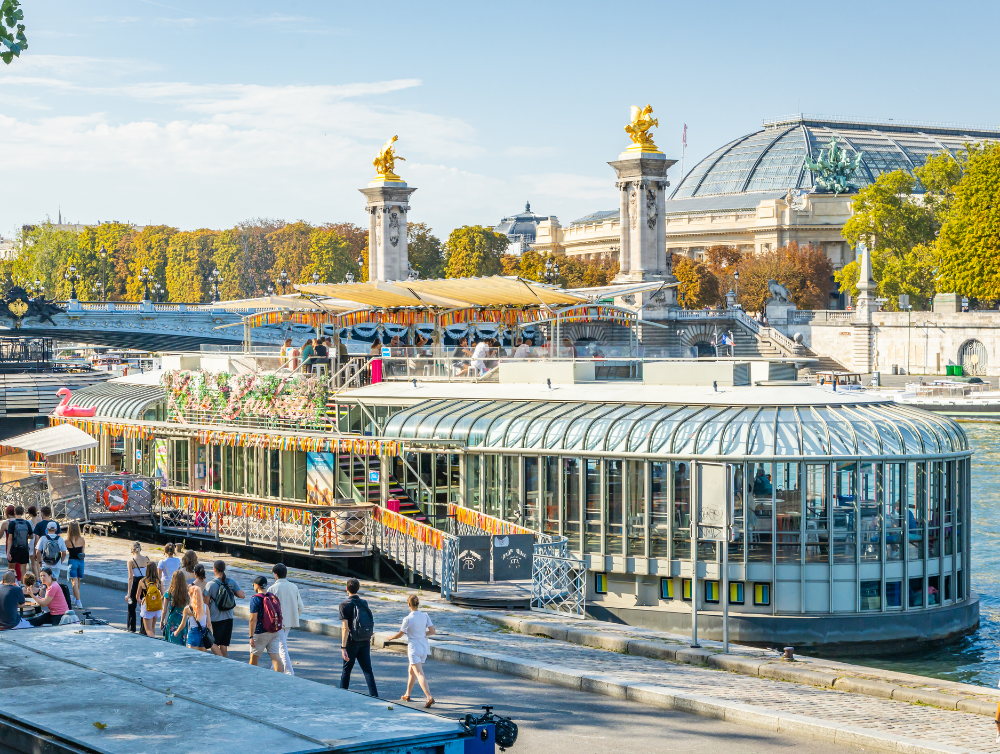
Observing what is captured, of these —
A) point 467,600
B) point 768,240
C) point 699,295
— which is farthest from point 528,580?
point 768,240

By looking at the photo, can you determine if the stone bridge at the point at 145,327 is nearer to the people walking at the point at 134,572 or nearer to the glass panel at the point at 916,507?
the glass panel at the point at 916,507

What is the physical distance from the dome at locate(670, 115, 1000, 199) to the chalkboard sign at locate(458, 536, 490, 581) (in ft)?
513

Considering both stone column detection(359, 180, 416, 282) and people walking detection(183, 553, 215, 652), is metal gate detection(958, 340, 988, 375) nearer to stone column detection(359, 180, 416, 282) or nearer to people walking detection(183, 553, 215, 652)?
stone column detection(359, 180, 416, 282)

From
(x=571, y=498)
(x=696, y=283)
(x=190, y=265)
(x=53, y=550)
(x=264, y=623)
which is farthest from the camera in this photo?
(x=190, y=265)

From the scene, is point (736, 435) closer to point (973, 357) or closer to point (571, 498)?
point (571, 498)

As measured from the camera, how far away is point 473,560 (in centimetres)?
2278

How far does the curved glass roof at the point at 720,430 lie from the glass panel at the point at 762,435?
0.06 feet

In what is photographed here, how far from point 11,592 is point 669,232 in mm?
148493

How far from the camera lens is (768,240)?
5930 inches

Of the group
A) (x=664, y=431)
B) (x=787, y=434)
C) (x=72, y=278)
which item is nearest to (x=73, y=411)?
(x=664, y=431)

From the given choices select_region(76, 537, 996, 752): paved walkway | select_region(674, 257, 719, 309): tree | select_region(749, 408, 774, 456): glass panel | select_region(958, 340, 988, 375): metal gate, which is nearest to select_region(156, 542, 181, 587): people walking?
select_region(76, 537, 996, 752): paved walkway

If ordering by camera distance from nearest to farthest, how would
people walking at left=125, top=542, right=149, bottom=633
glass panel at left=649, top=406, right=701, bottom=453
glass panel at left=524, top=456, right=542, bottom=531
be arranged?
people walking at left=125, top=542, right=149, bottom=633
glass panel at left=649, top=406, right=701, bottom=453
glass panel at left=524, top=456, right=542, bottom=531

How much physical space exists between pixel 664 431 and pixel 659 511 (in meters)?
1.44

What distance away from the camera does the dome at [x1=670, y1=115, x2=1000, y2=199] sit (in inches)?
7096
